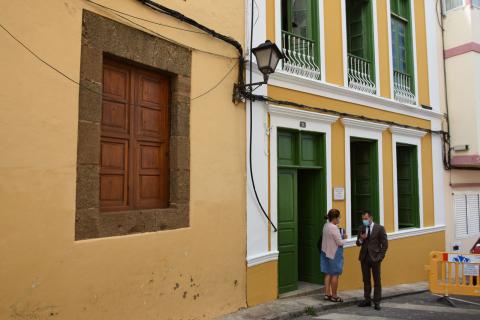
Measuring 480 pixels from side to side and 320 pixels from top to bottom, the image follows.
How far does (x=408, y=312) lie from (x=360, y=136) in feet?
11.9

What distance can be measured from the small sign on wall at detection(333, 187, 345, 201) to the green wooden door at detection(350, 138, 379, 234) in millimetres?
1314

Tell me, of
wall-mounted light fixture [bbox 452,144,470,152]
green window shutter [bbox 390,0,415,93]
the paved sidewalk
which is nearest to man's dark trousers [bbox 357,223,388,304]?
the paved sidewalk

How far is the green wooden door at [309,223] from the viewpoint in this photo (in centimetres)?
830

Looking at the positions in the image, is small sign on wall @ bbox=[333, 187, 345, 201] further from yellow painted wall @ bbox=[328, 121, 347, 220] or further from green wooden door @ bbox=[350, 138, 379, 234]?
green wooden door @ bbox=[350, 138, 379, 234]

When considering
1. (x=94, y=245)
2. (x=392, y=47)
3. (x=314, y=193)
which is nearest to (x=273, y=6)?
(x=314, y=193)

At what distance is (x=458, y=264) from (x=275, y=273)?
3361 millimetres

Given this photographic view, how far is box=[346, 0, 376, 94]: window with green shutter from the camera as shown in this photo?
31.5 ft

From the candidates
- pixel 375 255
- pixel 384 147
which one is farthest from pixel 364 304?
pixel 384 147

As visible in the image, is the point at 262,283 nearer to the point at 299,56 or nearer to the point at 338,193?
the point at 338,193

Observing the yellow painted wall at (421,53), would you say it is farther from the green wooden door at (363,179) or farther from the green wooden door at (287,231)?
the green wooden door at (287,231)

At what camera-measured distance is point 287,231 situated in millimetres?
7734

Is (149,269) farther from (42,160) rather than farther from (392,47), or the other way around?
(392,47)

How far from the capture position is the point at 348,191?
880 cm

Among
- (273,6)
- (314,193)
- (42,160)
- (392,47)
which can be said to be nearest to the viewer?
(42,160)
